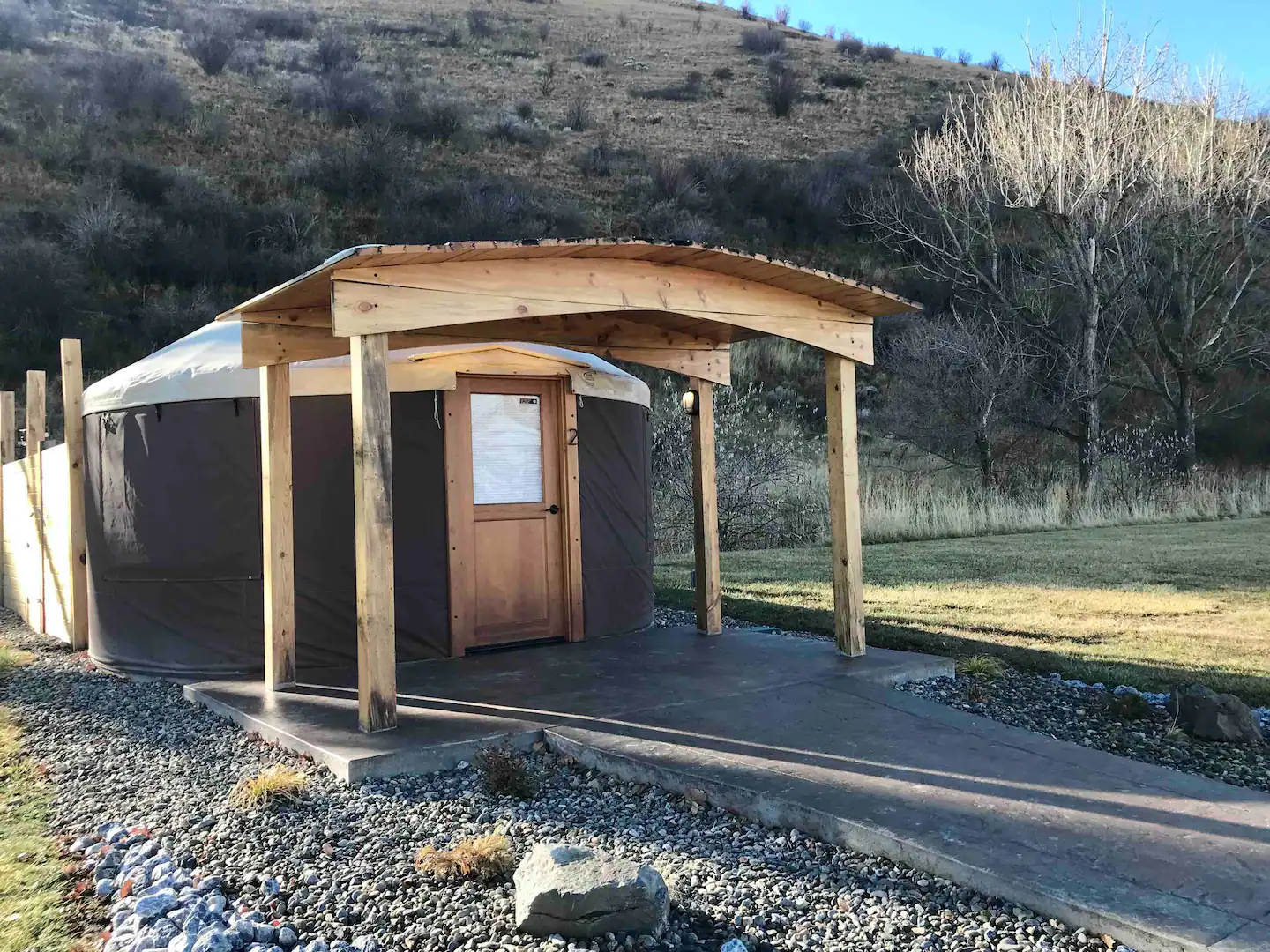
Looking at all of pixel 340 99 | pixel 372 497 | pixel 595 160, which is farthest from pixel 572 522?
pixel 340 99

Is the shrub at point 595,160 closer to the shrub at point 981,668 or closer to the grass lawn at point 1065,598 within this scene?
the grass lawn at point 1065,598

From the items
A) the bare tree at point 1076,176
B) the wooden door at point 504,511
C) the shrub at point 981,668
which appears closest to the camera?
the shrub at point 981,668

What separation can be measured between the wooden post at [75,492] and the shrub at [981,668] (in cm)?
520

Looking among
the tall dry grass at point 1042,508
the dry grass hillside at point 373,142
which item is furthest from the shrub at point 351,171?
the tall dry grass at point 1042,508

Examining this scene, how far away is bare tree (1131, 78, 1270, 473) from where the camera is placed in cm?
1271

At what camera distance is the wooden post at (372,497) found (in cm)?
367

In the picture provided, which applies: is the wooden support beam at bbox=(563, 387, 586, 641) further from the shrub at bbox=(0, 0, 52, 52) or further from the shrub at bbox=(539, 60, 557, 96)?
the shrub at bbox=(539, 60, 557, 96)

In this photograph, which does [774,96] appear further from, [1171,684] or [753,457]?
[1171,684]

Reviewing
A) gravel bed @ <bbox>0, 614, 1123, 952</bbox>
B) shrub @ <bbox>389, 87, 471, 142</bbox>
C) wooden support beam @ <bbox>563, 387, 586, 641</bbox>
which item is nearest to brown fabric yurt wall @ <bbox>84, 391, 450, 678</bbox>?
wooden support beam @ <bbox>563, 387, 586, 641</bbox>

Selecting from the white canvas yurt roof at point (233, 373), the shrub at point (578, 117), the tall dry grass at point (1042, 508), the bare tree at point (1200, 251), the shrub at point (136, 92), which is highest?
the shrub at point (578, 117)

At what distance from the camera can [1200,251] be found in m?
14.1

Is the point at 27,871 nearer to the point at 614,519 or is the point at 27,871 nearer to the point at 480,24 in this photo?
the point at 614,519

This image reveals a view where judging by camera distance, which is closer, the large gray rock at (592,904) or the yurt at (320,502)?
the large gray rock at (592,904)

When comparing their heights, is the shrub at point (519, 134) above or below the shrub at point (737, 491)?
above
